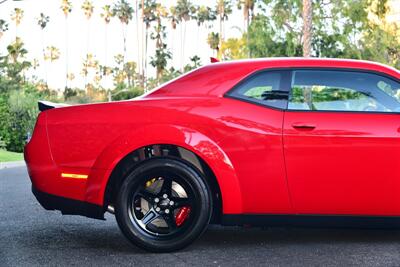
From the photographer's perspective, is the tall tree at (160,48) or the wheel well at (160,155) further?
the tall tree at (160,48)

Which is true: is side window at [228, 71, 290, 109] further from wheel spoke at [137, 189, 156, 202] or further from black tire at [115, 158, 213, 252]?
wheel spoke at [137, 189, 156, 202]

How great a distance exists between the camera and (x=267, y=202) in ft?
17.4

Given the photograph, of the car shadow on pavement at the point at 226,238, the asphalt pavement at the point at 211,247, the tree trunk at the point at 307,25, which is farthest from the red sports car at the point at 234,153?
the tree trunk at the point at 307,25

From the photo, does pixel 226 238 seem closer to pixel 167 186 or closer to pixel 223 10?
pixel 167 186

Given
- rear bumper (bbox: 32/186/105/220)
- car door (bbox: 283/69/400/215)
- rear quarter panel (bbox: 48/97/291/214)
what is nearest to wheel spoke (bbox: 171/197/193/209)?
rear quarter panel (bbox: 48/97/291/214)

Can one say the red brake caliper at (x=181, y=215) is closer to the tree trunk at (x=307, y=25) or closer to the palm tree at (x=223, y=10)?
the tree trunk at (x=307, y=25)

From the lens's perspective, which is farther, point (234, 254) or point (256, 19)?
point (256, 19)

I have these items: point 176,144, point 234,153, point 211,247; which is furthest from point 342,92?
point 211,247

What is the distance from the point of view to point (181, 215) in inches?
211

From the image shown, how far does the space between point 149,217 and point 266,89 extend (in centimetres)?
133

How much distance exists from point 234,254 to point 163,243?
21.3 inches

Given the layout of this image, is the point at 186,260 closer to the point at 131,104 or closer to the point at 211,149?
the point at 211,149

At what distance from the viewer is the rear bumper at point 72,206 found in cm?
543

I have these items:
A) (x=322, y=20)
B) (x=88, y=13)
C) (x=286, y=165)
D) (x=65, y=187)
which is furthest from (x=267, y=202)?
(x=88, y=13)
